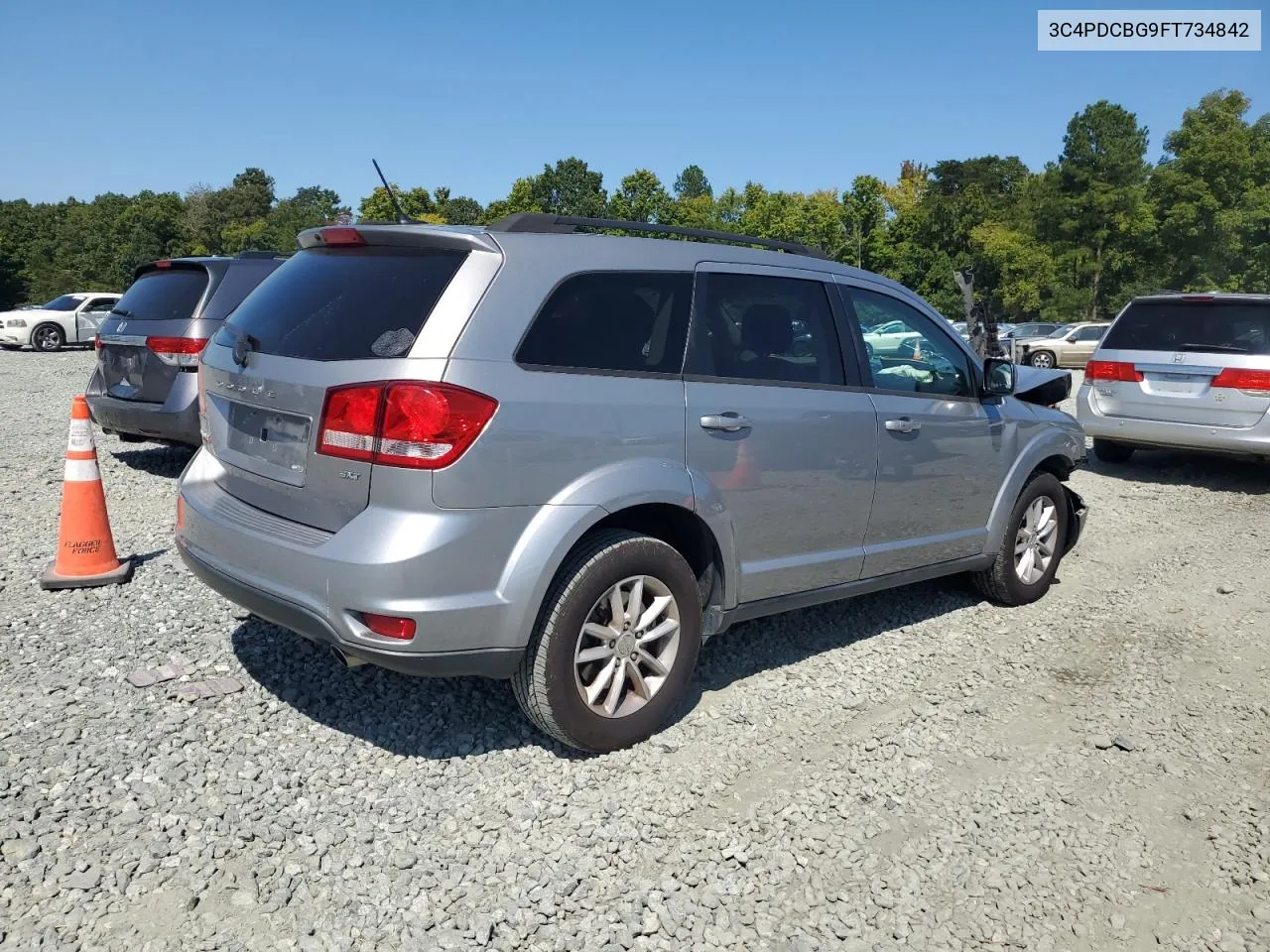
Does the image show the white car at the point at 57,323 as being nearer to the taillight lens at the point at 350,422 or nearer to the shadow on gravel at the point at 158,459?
the shadow on gravel at the point at 158,459

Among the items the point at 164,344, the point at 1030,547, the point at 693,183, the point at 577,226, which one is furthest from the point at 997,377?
the point at 693,183

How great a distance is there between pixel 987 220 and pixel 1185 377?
61.2 m

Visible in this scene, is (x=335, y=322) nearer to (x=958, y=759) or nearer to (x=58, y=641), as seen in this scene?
(x=58, y=641)

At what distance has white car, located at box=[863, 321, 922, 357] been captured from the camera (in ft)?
15.1

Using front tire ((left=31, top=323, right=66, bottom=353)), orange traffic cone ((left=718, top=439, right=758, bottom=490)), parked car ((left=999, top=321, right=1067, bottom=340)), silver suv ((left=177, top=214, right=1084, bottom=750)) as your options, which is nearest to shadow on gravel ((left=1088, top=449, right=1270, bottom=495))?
silver suv ((left=177, top=214, right=1084, bottom=750))

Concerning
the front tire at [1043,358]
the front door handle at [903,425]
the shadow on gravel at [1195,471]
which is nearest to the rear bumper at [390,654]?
the front door handle at [903,425]

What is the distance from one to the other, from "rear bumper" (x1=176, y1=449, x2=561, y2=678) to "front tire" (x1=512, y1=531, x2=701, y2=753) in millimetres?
155

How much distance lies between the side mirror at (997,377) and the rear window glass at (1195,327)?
16.1 ft

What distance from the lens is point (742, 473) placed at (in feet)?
12.9

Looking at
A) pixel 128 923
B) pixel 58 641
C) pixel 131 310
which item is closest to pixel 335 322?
pixel 128 923

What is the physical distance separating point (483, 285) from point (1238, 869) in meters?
3.05

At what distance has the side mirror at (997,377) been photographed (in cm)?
524

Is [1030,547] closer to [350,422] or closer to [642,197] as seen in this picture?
[350,422]

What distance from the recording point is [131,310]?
26.4ft
